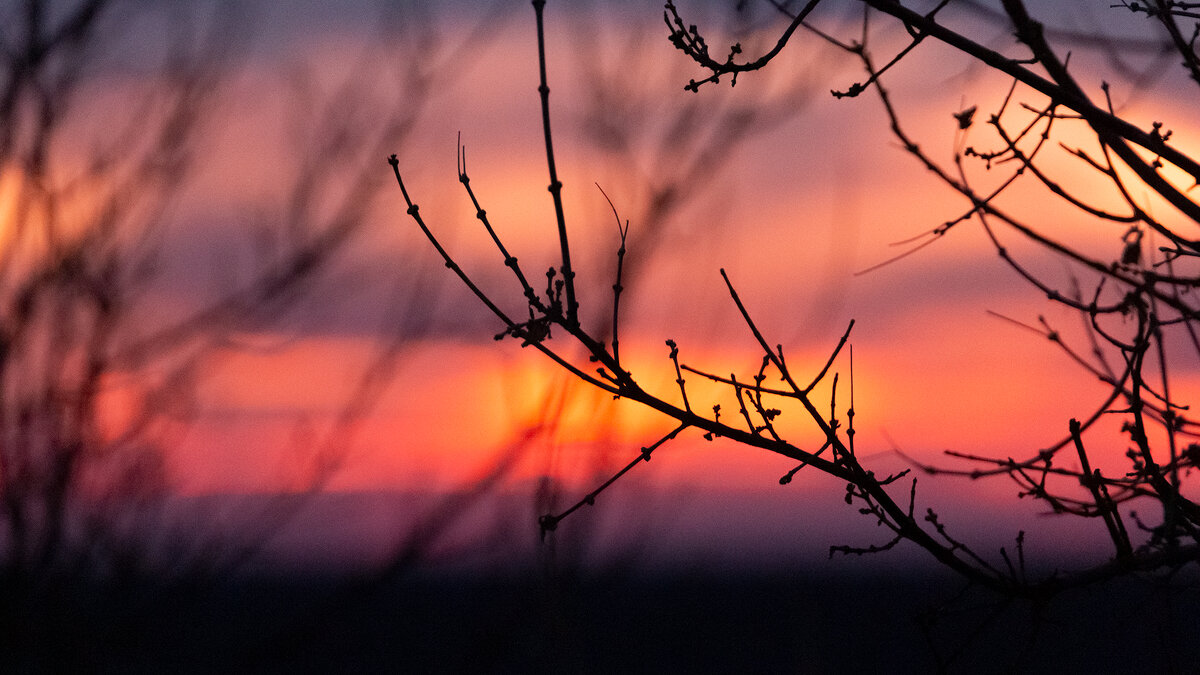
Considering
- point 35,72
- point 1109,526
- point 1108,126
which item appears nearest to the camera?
point 1108,126

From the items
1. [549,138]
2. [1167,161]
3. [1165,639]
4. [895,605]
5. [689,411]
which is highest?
[895,605]

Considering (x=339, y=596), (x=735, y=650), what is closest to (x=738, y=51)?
(x=339, y=596)

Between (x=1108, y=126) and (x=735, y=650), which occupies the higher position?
(x=735, y=650)

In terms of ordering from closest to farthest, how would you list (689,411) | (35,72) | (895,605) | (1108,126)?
1. (689,411)
2. (1108,126)
3. (35,72)
4. (895,605)

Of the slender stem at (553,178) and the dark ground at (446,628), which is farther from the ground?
the slender stem at (553,178)

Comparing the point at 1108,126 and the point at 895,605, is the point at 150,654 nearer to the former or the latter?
the point at 1108,126

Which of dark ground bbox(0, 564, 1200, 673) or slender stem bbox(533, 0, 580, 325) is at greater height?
slender stem bbox(533, 0, 580, 325)

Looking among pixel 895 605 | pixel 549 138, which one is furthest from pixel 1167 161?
pixel 895 605

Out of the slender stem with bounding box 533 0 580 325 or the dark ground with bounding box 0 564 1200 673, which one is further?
the dark ground with bounding box 0 564 1200 673

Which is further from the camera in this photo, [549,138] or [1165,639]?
[1165,639]

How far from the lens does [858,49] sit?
3.62m

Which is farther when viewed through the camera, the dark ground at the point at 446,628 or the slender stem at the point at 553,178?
the dark ground at the point at 446,628

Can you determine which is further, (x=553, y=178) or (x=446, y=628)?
(x=446, y=628)

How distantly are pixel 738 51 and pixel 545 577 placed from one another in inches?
62.9
